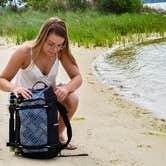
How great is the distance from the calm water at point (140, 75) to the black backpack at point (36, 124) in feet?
11.1

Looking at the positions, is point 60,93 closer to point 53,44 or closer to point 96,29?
point 53,44

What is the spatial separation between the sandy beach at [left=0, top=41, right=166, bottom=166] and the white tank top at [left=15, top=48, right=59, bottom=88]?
19.8 inches

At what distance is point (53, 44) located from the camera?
447 cm

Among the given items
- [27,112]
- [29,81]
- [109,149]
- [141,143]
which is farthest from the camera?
[141,143]

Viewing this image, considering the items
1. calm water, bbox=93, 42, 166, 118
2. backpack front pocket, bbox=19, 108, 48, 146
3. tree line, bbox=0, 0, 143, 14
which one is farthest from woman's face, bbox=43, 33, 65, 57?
tree line, bbox=0, 0, 143, 14

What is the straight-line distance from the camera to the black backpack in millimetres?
4316

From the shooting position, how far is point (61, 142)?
4.76m

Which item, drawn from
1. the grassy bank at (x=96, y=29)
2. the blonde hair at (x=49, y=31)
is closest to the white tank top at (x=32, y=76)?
the blonde hair at (x=49, y=31)

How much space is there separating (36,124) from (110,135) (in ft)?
4.52

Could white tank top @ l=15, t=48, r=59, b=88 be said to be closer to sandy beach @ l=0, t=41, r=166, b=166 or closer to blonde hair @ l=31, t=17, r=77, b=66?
blonde hair @ l=31, t=17, r=77, b=66

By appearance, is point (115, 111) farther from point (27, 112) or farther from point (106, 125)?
point (27, 112)

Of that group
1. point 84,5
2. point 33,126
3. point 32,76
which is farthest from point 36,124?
point 84,5

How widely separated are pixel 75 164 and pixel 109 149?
696mm

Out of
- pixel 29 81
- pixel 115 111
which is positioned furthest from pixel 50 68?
pixel 115 111
